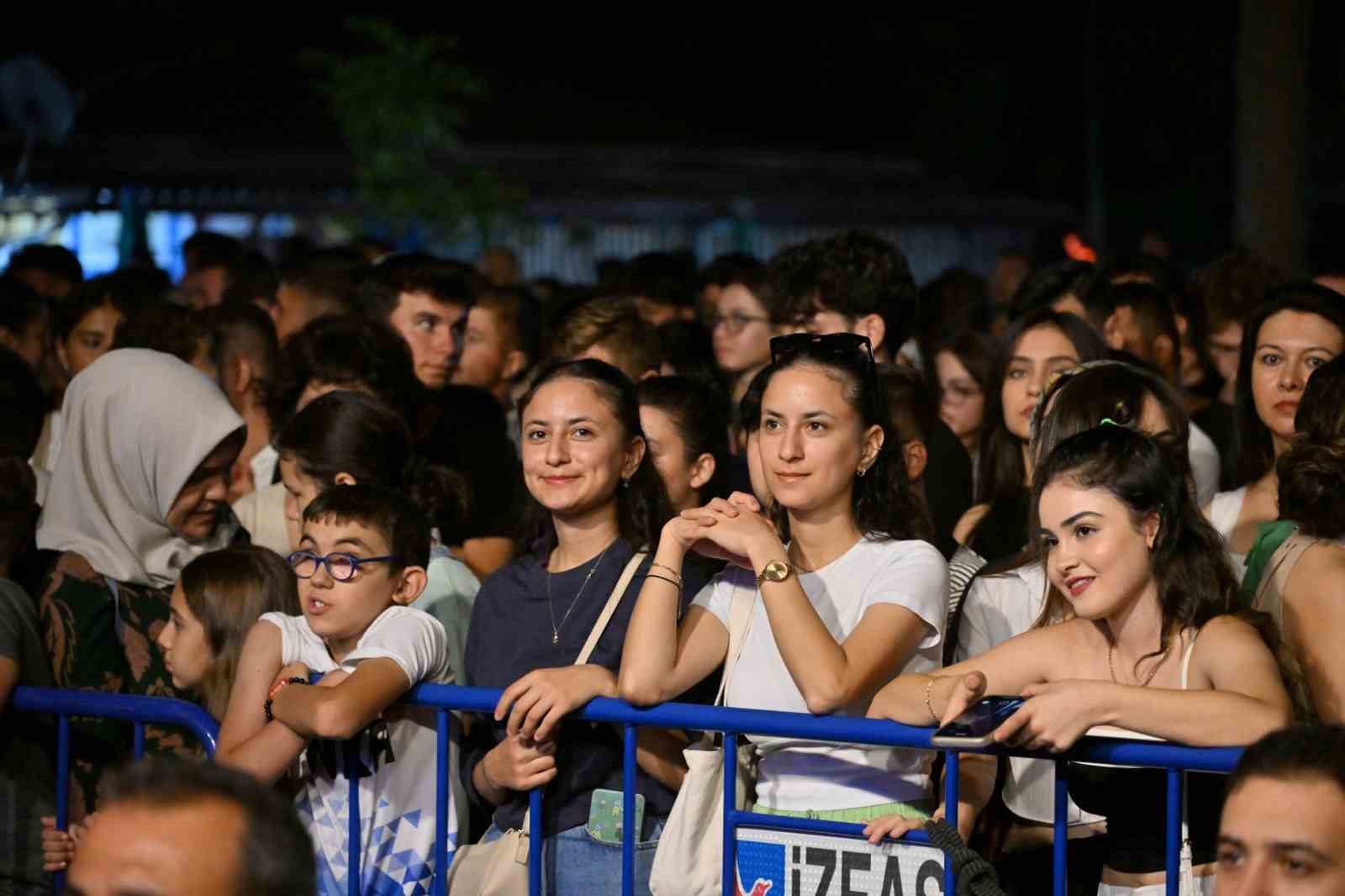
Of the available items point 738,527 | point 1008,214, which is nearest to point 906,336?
point 738,527

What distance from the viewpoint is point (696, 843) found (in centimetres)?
407

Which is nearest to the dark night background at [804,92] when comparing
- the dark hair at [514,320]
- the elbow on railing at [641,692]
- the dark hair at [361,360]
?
the dark hair at [514,320]

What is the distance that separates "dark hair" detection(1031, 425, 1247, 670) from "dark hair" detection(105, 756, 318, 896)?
2.00 meters

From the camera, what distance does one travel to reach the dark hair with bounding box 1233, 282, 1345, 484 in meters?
5.50

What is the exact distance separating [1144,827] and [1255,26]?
555 inches

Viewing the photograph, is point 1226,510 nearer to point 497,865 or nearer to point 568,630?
point 568,630

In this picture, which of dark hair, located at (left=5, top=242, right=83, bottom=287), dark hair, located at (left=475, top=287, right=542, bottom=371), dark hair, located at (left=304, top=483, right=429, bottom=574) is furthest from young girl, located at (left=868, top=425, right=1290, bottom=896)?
dark hair, located at (left=5, top=242, right=83, bottom=287)

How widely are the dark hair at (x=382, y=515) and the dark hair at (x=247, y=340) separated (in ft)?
6.95

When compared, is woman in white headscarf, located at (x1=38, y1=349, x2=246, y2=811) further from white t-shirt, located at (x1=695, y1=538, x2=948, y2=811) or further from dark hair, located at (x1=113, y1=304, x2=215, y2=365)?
white t-shirt, located at (x1=695, y1=538, x2=948, y2=811)

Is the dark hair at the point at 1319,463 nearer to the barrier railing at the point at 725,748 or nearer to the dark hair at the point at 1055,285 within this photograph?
the barrier railing at the point at 725,748

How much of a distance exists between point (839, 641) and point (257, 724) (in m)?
1.40

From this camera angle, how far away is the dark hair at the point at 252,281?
8.91 meters

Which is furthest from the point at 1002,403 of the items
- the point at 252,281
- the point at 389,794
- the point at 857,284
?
the point at 252,281

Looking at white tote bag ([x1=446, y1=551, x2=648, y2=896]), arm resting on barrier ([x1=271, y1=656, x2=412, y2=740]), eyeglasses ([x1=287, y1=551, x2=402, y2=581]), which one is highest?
eyeglasses ([x1=287, y1=551, x2=402, y2=581])
